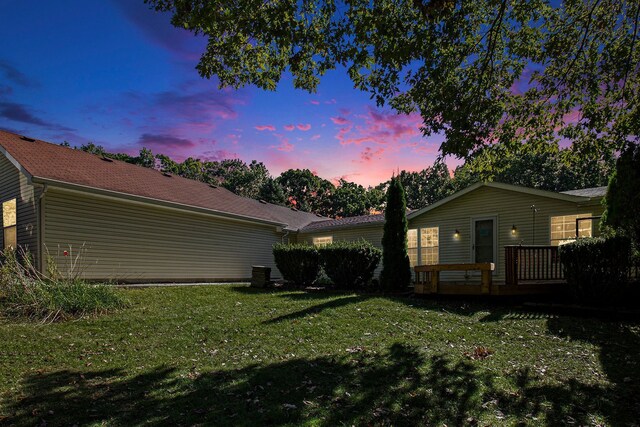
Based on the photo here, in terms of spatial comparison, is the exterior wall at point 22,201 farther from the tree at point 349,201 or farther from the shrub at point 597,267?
the tree at point 349,201

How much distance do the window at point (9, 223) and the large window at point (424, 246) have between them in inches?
543

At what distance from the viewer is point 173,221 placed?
13.9 metres

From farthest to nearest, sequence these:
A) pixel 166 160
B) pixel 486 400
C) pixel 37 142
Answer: pixel 166 160 → pixel 37 142 → pixel 486 400

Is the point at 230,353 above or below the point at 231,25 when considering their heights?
below

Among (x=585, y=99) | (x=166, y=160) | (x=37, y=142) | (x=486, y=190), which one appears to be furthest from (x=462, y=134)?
(x=166, y=160)

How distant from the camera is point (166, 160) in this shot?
4344cm

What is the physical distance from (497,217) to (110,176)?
13.4 m

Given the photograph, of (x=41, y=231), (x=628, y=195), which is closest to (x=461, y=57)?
(x=628, y=195)

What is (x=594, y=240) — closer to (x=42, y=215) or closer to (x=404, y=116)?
(x=404, y=116)

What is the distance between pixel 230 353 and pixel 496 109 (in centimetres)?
712

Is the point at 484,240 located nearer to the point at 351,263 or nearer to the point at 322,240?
the point at 351,263

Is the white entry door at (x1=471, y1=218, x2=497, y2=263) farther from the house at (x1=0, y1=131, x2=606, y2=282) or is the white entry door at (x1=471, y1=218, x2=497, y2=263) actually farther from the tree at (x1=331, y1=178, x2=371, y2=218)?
the tree at (x1=331, y1=178, x2=371, y2=218)

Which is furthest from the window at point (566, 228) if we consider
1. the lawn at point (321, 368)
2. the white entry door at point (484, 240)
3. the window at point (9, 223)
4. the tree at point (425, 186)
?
the tree at point (425, 186)

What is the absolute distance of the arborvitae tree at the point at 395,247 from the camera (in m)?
12.5
